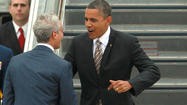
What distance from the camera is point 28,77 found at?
3.98 m

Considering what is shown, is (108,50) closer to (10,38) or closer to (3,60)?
(3,60)

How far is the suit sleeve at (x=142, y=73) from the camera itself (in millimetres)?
4516

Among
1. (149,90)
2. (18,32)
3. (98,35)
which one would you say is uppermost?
(98,35)

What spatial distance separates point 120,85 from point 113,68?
0.98ft

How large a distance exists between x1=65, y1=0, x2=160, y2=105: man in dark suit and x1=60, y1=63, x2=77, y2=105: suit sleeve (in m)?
0.54

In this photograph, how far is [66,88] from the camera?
397cm

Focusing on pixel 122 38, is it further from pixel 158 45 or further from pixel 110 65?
pixel 158 45

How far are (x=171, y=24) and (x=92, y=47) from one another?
203cm

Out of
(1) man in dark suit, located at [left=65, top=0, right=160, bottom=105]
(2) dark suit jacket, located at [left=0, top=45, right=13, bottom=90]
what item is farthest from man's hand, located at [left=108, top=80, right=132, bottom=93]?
(2) dark suit jacket, located at [left=0, top=45, right=13, bottom=90]

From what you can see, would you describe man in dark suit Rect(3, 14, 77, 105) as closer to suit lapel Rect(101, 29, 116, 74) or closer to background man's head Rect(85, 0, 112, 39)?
background man's head Rect(85, 0, 112, 39)

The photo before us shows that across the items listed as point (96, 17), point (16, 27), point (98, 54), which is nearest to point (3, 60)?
point (98, 54)

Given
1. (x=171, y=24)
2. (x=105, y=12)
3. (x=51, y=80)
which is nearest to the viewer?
(x=51, y=80)

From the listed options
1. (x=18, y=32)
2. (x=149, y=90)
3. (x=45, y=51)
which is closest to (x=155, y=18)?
(x=149, y=90)

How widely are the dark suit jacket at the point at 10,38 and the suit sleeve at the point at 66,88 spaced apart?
2081 mm
